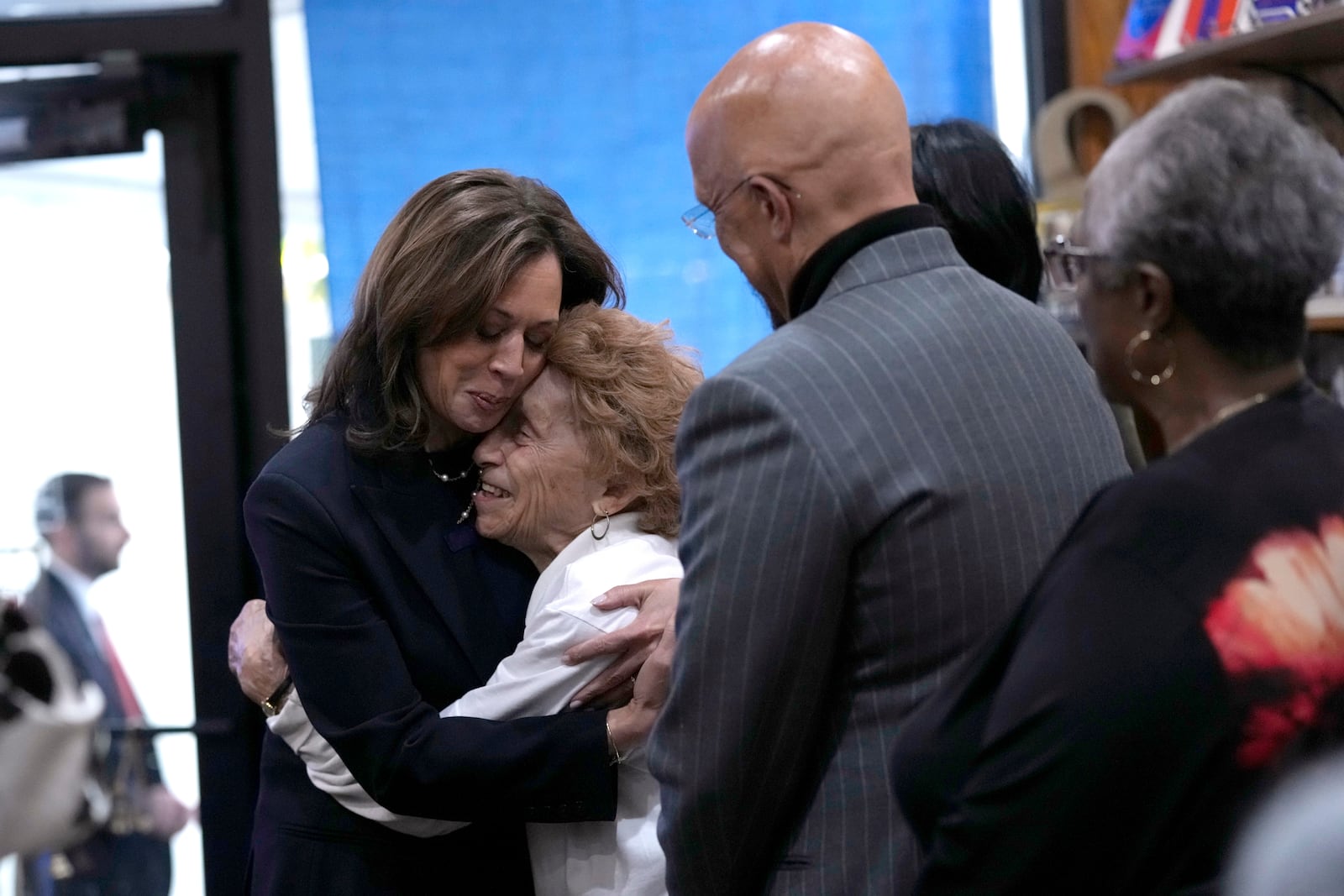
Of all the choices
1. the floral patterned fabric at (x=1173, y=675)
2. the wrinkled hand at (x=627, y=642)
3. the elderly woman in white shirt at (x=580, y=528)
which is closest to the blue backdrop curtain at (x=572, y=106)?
the elderly woman in white shirt at (x=580, y=528)

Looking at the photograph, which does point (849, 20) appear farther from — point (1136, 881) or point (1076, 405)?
point (1136, 881)

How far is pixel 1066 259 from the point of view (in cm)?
107

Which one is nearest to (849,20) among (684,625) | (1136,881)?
(684,625)

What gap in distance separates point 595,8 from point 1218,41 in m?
1.39

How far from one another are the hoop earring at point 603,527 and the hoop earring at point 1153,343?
0.86m

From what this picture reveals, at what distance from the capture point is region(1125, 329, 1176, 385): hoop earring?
100 cm

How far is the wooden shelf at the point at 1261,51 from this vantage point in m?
2.60

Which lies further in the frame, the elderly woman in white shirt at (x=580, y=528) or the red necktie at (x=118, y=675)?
the red necktie at (x=118, y=675)

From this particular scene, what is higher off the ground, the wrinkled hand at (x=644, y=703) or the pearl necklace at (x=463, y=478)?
the pearl necklace at (x=463, y=478)

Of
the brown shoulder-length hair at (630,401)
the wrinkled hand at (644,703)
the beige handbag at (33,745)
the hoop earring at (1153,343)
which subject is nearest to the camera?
the hoop earring at (1153,343)

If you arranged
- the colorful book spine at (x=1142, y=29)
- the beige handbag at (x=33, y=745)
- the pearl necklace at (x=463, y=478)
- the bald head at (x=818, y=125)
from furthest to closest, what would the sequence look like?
the colorful book spine at (x=1142, y=29)
the beige handbag at (x=33, y=745)
the pearl necklace at (x=463, y=478)
the bald head at (x=818, y=125)

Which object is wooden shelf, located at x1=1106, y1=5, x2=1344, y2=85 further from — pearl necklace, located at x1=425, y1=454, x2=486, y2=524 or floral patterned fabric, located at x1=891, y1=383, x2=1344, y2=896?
floral patterned fabric, located at x1=891, y1=383, x2=1344, y2=896

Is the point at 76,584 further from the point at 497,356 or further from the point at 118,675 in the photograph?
the point at 497,356

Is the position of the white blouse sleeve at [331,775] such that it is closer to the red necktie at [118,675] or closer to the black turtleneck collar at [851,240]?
the black turtleneck collar at [851,240]
